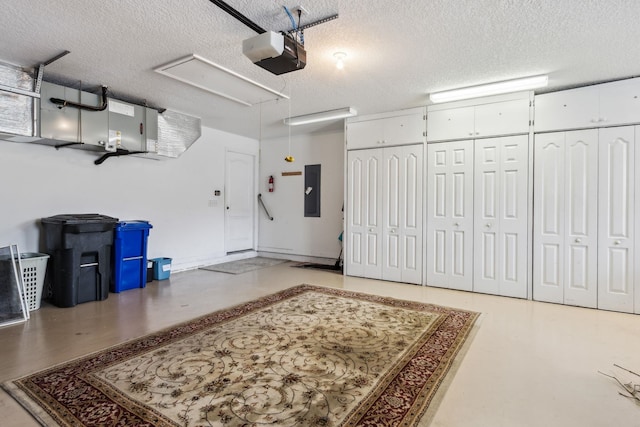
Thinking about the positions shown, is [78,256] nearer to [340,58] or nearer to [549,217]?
[340,58]

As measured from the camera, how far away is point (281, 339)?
2965 mm

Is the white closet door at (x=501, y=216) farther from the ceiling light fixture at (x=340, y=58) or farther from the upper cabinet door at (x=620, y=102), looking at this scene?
A: the ceiling light fixture at (x=340, y=58)

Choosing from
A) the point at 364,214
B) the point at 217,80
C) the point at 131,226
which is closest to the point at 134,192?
the point at 131,226

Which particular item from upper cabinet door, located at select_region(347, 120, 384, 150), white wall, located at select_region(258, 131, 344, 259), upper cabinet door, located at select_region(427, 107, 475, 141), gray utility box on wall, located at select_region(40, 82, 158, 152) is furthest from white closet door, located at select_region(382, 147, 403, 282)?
gray utility box on wall, located at select_region(40, 82, 158, 152)

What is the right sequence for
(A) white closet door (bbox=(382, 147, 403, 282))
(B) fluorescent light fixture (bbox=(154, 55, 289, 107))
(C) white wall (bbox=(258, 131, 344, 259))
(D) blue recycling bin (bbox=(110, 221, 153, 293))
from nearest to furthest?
(B) fluorescent light fixture (bbox=(154, 55, 289, 107)) → (D) blue recycling bin (bbox=(110, 221, 153, 293)) → (A) white closet door (bbox=(382, 147, 403, 282)) → (C) white wall (bbox=(258, 131, 344, 259))

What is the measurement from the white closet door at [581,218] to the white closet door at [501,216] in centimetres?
44

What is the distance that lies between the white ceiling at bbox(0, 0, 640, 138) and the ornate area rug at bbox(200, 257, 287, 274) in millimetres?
3083

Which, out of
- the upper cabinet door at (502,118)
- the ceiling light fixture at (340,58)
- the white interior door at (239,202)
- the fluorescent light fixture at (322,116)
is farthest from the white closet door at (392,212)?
the white interior door at (239,202)

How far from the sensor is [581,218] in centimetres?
402

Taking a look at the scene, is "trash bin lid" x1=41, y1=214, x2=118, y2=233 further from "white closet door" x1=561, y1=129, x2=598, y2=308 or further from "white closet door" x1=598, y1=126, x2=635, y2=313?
"white closet door" x1=598, y1=126, x2=635, y2=313

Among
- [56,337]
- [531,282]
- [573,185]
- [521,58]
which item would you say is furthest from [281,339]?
[573,185]

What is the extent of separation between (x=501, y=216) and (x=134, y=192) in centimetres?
535

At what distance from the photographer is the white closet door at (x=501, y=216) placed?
14.2ft

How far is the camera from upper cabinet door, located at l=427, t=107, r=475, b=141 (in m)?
4.59
